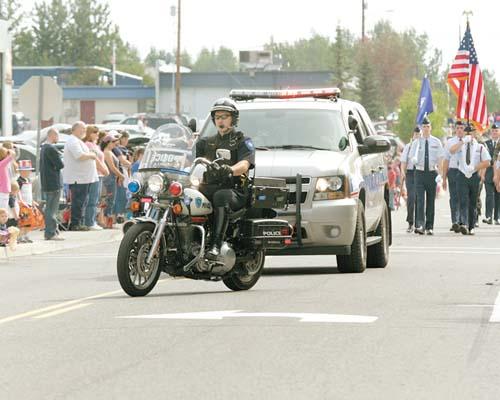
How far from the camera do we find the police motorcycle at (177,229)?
13430mm

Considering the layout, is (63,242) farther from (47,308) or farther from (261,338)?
(261,338)

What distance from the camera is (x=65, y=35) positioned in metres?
153

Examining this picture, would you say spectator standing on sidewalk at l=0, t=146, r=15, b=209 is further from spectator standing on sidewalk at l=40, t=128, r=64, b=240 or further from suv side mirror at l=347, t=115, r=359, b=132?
suv side mirror at l=347, t=115, r=359, b=132

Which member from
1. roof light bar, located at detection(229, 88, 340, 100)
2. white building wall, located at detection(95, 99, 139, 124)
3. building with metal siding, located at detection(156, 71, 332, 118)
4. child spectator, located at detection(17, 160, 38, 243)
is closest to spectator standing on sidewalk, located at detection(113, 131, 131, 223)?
child spectator, located at detection(17, 160, 38, 243)

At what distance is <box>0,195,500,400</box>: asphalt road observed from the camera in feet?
27.9

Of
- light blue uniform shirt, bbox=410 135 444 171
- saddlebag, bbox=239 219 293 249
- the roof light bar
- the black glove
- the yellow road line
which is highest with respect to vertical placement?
the roof light bar

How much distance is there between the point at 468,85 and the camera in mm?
37812

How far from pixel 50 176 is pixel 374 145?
27.1 ft

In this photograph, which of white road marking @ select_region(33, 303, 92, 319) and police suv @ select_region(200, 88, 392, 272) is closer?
white road marking @ select_region(33, 303, 92, 319)

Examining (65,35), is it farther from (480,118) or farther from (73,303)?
(73,303)

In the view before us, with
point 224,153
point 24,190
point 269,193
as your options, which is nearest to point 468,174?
point 24,190

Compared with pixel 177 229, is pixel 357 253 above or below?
below

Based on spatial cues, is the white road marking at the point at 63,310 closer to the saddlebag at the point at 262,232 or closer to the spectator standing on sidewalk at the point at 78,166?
the saddlebag at the point at 262,232

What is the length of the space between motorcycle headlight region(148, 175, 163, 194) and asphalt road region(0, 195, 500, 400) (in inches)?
38.5
